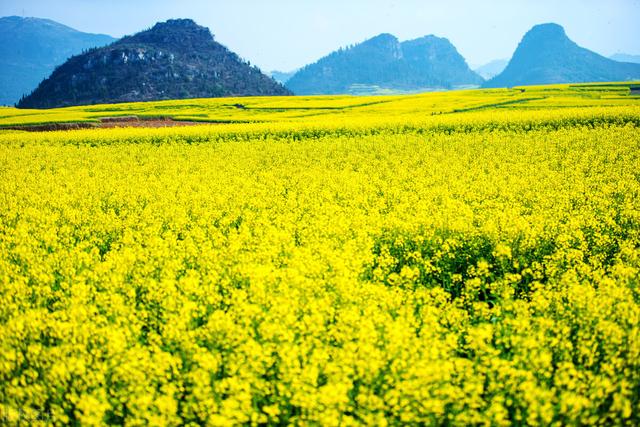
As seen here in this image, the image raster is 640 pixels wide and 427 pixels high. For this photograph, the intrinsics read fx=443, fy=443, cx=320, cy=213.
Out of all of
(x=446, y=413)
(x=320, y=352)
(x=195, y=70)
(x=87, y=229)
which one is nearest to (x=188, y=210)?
(x=87, y=229)

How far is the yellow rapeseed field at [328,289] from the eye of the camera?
4207 millimetres

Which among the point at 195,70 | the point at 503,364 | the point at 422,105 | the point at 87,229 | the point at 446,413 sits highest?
the point at 195,70

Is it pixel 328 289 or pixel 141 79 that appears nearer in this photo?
pixel 328 289

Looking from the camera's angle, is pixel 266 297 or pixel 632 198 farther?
pixel 632 198

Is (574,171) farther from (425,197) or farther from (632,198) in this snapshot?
(425,197)

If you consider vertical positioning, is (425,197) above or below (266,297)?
above

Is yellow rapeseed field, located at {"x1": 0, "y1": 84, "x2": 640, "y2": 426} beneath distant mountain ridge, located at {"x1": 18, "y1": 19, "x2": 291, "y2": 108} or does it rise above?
beneath

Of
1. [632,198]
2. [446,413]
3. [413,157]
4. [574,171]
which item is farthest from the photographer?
[413,157]

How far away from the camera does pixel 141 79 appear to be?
149 m

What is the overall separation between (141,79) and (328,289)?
162m

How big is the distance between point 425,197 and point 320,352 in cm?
782

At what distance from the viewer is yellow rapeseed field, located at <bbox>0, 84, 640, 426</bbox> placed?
4207mm

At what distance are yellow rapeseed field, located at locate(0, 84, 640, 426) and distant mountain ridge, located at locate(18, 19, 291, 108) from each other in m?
139

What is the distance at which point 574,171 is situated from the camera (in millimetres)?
13891
